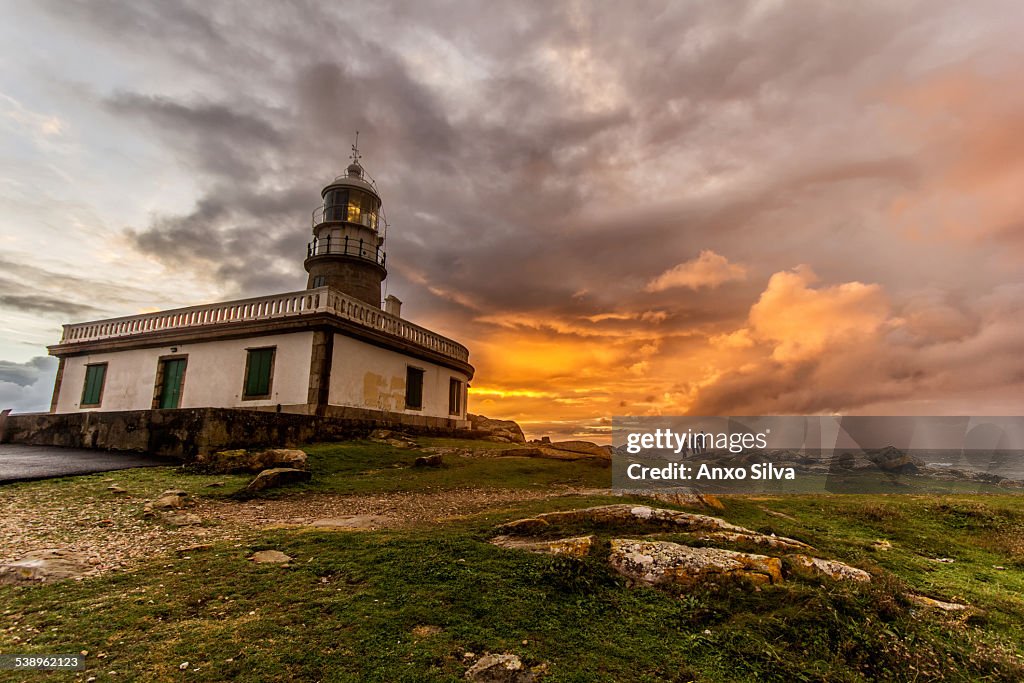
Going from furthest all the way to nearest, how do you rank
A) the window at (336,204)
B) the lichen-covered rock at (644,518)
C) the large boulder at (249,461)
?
1. the window at (336,204)
2. the large boulder at (249,461)
3. the lichen-covered rock at (644,518)

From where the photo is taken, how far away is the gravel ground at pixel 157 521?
27.1 feet

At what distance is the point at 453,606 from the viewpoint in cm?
618

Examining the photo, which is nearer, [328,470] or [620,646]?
[620,646]

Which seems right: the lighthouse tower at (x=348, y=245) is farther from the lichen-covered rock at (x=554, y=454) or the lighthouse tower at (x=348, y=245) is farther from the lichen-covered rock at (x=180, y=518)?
the lichen-covered rock at (x=180, y=518)

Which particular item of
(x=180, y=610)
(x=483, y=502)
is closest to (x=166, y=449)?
(x=483, y=502)

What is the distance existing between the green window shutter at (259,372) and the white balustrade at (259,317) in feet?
5.22

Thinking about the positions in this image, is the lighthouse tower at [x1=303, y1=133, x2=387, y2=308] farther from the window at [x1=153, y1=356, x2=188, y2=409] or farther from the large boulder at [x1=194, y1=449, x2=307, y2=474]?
the large boulder at [x1=194, y1=449, x2=307, y2=474]

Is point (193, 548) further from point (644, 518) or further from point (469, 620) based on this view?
point (644, 518)

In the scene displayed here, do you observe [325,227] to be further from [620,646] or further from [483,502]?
[620,646]

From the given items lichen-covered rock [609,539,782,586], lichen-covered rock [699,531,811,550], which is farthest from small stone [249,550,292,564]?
lichen-covered rock [699,531,811,550]

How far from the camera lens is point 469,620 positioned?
589 centimetres

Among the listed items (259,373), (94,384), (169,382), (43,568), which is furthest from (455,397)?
(43,568)

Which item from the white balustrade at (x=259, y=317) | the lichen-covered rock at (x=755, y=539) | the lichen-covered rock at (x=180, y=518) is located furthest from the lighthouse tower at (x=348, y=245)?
the lichen-covered rock at (x=755, y=539)

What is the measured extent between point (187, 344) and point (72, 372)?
9.63m
